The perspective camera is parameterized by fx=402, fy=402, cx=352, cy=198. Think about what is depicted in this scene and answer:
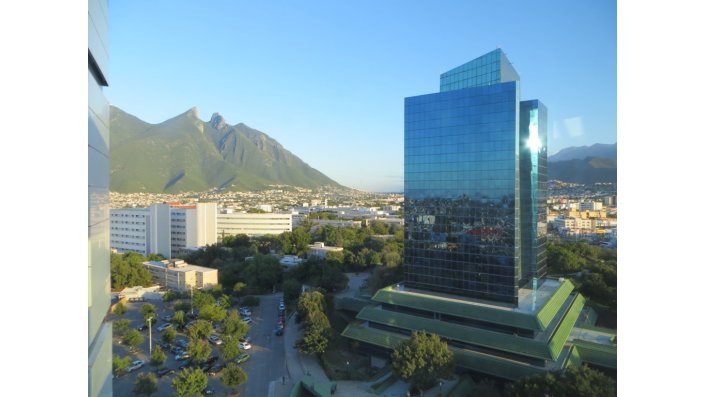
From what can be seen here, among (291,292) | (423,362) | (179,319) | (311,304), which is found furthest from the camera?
(291,292)

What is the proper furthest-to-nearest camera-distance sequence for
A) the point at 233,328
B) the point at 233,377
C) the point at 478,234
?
the point at 233,328
the point at 478,234
the point at 233,377

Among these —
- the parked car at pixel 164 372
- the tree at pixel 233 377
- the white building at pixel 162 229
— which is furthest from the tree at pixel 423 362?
the white building at pixel 162 229

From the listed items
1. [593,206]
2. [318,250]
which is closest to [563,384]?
[593,206]

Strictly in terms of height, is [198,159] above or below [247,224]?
above

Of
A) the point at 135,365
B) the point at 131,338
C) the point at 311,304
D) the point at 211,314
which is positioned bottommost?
the point at 135,365

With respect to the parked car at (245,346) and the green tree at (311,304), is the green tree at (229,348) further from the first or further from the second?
the green tree at (311,304)

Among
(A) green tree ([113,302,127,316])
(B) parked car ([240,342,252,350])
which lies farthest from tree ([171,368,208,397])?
(A) green tree ([113,302,127,316])

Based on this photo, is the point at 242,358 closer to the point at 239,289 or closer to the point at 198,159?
the point at 239,289
